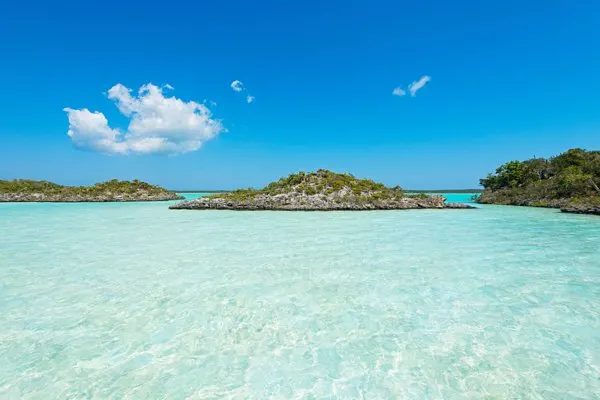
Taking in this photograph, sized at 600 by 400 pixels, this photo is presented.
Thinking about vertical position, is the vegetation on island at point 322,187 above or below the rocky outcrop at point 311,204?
above

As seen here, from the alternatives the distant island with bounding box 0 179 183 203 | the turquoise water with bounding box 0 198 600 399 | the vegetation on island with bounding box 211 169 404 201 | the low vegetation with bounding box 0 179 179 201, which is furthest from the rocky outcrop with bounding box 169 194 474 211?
the low vegetation with bounding box 0 179 179 201

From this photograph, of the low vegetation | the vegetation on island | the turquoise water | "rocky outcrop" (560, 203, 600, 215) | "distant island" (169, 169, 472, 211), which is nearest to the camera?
the turquoise water

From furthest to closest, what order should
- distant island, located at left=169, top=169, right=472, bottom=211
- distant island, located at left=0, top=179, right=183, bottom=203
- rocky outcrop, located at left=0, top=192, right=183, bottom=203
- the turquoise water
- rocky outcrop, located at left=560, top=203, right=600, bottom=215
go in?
distant island, located at left=0, top=179, right=183, bottom=203
rocky outcrop, located at left=0, top=192, right=183, bottom=203
distant island, located at left=169, top=169, right=472, bottom=211
rocky outcrop, located at left=560, top=203, right=600, bottom=215
the turquoise water

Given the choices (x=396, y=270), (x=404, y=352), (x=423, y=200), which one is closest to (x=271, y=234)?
(x=396, y=270)

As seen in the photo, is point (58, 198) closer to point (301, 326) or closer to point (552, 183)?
point (301, 326)

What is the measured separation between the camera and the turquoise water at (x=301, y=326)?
3328 mm

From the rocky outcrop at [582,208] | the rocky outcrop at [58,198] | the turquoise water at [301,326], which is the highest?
the rocky outcrop at [58,198]

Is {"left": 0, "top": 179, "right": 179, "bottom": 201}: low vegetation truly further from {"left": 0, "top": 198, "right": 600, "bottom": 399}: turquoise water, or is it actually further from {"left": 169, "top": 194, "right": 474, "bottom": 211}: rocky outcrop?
{"left": 0, "top": 198, "right": 600, "bottom": 399}: turquoise water

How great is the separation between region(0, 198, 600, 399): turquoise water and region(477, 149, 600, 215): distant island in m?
23.9

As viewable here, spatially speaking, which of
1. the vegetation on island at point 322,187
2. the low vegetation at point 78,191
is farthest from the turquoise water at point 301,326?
the low vegetation at point 78,191

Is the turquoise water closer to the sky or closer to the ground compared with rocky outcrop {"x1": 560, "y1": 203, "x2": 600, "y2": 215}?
closer to the ground

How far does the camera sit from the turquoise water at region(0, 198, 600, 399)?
3.33m

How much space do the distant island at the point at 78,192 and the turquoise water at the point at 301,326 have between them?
182 feet

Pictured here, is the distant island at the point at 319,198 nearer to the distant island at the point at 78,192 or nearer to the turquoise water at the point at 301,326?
the turquoise water at the point at 301,326
